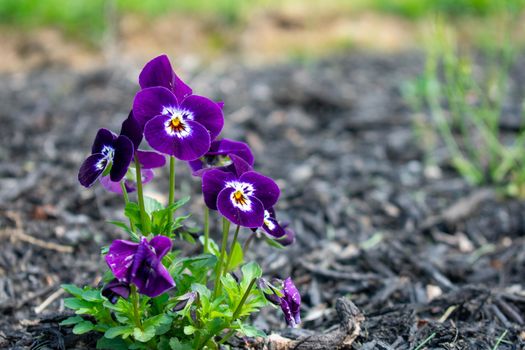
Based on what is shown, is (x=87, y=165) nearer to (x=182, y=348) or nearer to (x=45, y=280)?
(x=182, y=348)

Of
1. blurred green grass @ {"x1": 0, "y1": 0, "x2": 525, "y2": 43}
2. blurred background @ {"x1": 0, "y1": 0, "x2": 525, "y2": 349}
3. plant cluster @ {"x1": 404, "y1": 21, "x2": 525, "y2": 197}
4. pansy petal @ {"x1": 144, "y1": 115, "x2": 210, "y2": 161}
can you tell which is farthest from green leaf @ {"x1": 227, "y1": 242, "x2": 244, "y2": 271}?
blurred green grass @ {"x1": 0, "y1": 0, "x2": 525, "y2": 43}

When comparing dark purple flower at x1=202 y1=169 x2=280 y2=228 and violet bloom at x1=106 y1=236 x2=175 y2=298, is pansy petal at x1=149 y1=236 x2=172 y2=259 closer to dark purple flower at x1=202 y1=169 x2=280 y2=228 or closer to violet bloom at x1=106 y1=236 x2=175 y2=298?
violet bloom at x1=106 y1=236 x2=175 y2=298

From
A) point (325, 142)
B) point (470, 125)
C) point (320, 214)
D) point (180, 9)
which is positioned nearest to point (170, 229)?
point (320, 214)

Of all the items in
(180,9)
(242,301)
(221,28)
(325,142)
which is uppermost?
(180,9)

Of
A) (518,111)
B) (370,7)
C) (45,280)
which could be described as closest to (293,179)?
(45,280)

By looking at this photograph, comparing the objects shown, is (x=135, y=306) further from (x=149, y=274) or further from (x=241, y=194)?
(x=241, y=194)

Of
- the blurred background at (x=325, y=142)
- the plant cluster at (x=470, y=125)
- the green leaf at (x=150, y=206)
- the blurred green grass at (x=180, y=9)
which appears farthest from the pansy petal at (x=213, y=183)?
the blurred green grass at (x=180, y=9)

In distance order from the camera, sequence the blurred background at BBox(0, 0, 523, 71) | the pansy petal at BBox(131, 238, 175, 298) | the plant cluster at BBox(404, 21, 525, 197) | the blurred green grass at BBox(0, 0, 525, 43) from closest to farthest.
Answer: the pansy petal at BBox(131, 238, 175, 298), the plant cluster at BBox(404, 21, 525, 197), the blurred background at BBox(0, 0, 523, 71), the blurred green grass at BBox(0, 0, 525, 43)
